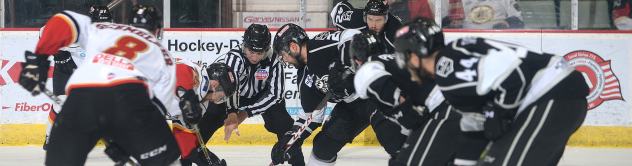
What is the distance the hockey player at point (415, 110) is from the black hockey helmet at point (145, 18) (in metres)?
0.90

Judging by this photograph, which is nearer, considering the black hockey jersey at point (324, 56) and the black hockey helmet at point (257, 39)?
the black hockey jersey at point (324, 56)

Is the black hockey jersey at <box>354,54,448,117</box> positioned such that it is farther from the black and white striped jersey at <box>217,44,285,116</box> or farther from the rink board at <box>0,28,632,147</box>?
the rink board at <box>0,28,632,147</box>

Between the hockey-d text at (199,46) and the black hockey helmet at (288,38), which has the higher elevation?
the black hockey helmet at (288,38)

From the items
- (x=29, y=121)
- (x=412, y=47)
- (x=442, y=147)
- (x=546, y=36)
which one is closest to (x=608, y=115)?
(x=546, y=36)

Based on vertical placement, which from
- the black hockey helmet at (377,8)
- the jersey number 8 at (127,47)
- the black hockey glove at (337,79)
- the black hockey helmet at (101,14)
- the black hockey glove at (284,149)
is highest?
the black hockey helmet at (377,8)

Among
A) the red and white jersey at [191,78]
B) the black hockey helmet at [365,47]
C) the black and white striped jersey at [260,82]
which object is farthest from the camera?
the black and white striped jersey at [260,82]

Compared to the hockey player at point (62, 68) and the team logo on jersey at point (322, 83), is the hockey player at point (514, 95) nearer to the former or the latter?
the team logo on jersey at point (322, 83)

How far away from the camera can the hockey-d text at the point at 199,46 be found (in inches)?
226

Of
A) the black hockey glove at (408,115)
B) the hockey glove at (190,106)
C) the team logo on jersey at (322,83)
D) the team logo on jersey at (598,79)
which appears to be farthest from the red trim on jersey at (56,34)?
the team logo on jersey at (598,79)

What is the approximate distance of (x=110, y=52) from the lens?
7.50 feet

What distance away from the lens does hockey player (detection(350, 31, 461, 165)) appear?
255 cm

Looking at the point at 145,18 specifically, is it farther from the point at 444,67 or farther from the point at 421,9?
the point at 421,9

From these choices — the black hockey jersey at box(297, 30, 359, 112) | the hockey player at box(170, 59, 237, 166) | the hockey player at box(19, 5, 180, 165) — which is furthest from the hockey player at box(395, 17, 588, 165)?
the hockey player at box(170, 59, 237, 166)

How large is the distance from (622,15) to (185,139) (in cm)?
418
